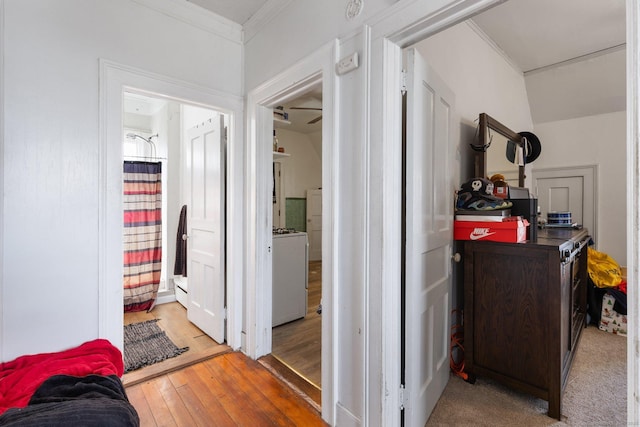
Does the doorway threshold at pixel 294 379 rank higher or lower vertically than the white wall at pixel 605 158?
lower

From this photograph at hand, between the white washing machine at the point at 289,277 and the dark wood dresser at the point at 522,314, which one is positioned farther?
the white washing machine at the point at 289,277

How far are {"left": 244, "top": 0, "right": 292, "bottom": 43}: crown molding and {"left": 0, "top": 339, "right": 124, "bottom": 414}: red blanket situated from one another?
2412 mm

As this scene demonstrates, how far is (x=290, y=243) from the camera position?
3002 millimetres

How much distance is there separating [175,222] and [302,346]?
7.49ft

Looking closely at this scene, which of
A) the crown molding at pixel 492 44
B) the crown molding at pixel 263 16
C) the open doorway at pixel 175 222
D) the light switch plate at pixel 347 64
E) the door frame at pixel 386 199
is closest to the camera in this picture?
the door frame at pixel 386 199

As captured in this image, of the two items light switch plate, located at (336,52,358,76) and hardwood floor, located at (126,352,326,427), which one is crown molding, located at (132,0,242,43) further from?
hardwood floor, located at (126,352,326,427)

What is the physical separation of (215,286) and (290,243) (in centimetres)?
83

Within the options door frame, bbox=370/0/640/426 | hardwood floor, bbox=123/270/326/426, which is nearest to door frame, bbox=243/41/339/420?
hardwood floor, bbox=123/270/326/426

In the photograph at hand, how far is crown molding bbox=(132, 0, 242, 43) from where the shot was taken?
2.04 m

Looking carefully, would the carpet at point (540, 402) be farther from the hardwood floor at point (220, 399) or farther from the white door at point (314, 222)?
the white door at point (314, 222)

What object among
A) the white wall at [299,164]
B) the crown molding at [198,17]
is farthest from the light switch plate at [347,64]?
the white wall at [299,164]

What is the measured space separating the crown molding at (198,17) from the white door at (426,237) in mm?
1695

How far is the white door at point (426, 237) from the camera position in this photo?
138 cm

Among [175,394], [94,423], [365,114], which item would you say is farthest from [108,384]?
[365,114]
